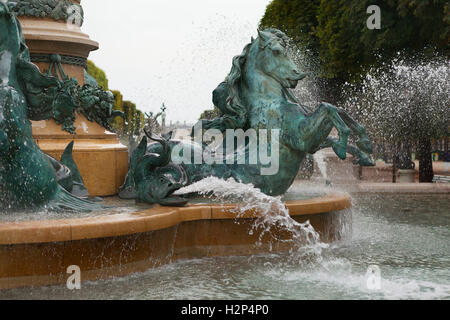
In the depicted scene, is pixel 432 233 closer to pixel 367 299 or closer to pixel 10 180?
pixel 367 299

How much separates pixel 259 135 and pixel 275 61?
0.91 meters

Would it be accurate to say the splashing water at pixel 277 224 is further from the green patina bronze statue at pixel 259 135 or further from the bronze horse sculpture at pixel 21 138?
the bronze horse sculpture at pixel 21 138

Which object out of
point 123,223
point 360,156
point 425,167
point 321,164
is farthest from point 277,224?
point 425,167

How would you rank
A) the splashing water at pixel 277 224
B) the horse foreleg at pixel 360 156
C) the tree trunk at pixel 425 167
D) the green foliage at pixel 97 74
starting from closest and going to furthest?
the splashing water at pixel 277 224 < the horse foreleg at pixel 360 156 < the tree trunk at pixel 425 167 < the green foliage at pixel 97 74

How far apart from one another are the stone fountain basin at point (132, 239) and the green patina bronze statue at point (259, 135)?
0.60 metres

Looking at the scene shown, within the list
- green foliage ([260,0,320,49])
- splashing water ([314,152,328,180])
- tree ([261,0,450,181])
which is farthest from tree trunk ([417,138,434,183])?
green foliage ([260,0,320,49])

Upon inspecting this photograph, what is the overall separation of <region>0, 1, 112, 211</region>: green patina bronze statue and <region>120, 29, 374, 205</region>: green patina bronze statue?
39.2 inches

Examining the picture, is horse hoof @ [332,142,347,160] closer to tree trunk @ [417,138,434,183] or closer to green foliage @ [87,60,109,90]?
tree trunk @ [417,138,434,183]

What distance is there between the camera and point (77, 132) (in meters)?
8.93

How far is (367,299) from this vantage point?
560 cm

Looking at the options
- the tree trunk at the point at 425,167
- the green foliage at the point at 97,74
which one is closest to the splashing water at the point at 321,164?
the tree trunk at the point at 425,167

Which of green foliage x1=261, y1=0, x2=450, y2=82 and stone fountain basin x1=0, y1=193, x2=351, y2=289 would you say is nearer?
stone fountain basin x1=0, y1=193, x2=351, y2=289

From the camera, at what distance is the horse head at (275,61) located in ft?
27.7

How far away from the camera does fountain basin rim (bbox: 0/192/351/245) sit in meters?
5.91
